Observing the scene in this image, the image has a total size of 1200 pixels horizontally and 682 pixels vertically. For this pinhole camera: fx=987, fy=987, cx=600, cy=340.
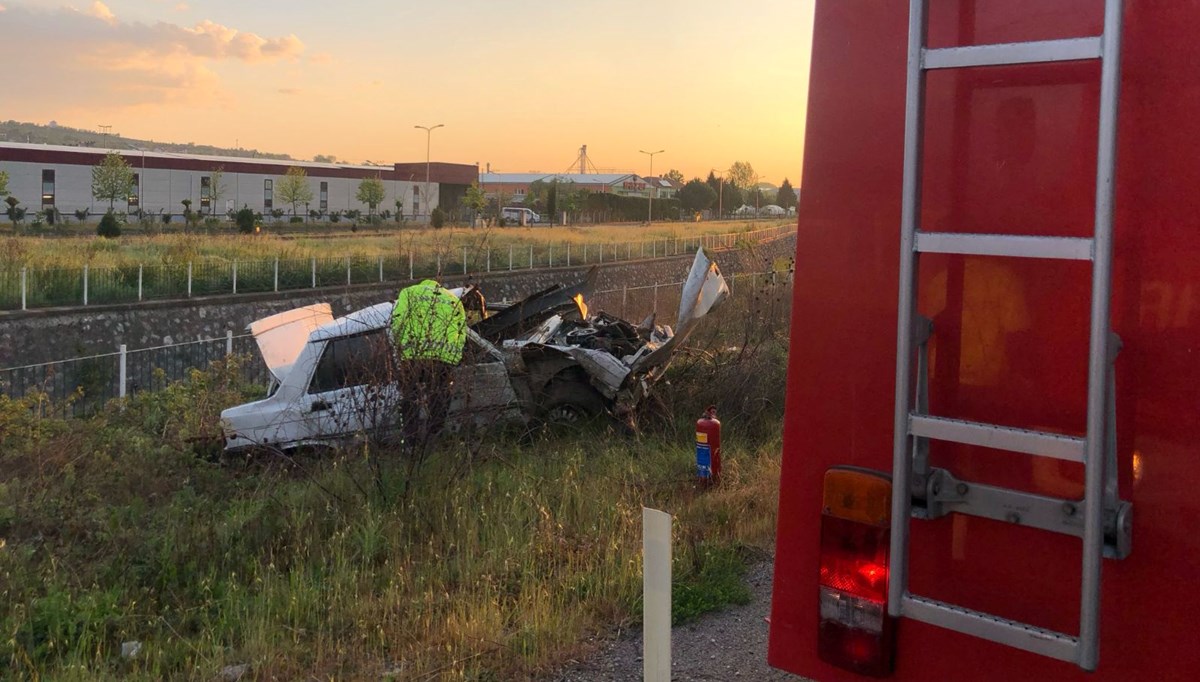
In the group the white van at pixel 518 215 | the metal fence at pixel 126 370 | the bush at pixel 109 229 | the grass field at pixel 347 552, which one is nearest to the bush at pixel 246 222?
the bush at pixel 109 229

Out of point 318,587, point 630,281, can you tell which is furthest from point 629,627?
point 630,281

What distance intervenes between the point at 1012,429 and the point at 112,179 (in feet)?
214

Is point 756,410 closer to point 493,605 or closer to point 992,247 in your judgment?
point 493,605

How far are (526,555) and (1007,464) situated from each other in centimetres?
386

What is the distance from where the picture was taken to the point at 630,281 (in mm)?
36406

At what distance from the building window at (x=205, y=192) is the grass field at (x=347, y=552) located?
2580 inches

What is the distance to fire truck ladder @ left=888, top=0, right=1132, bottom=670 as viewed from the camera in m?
2.00

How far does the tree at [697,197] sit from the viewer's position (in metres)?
104

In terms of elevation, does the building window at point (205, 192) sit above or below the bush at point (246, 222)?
above

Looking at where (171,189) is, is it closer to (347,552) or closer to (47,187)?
(47,187)

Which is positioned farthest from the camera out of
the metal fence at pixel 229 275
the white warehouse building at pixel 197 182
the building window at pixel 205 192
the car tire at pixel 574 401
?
the building window at pixel 205 192

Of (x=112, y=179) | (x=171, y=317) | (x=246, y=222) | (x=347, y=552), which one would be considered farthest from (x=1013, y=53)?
(x=112, y=179)

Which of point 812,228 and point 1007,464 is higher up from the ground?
point 812,228

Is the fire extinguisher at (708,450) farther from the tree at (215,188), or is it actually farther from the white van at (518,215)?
the white van at (518,215)
